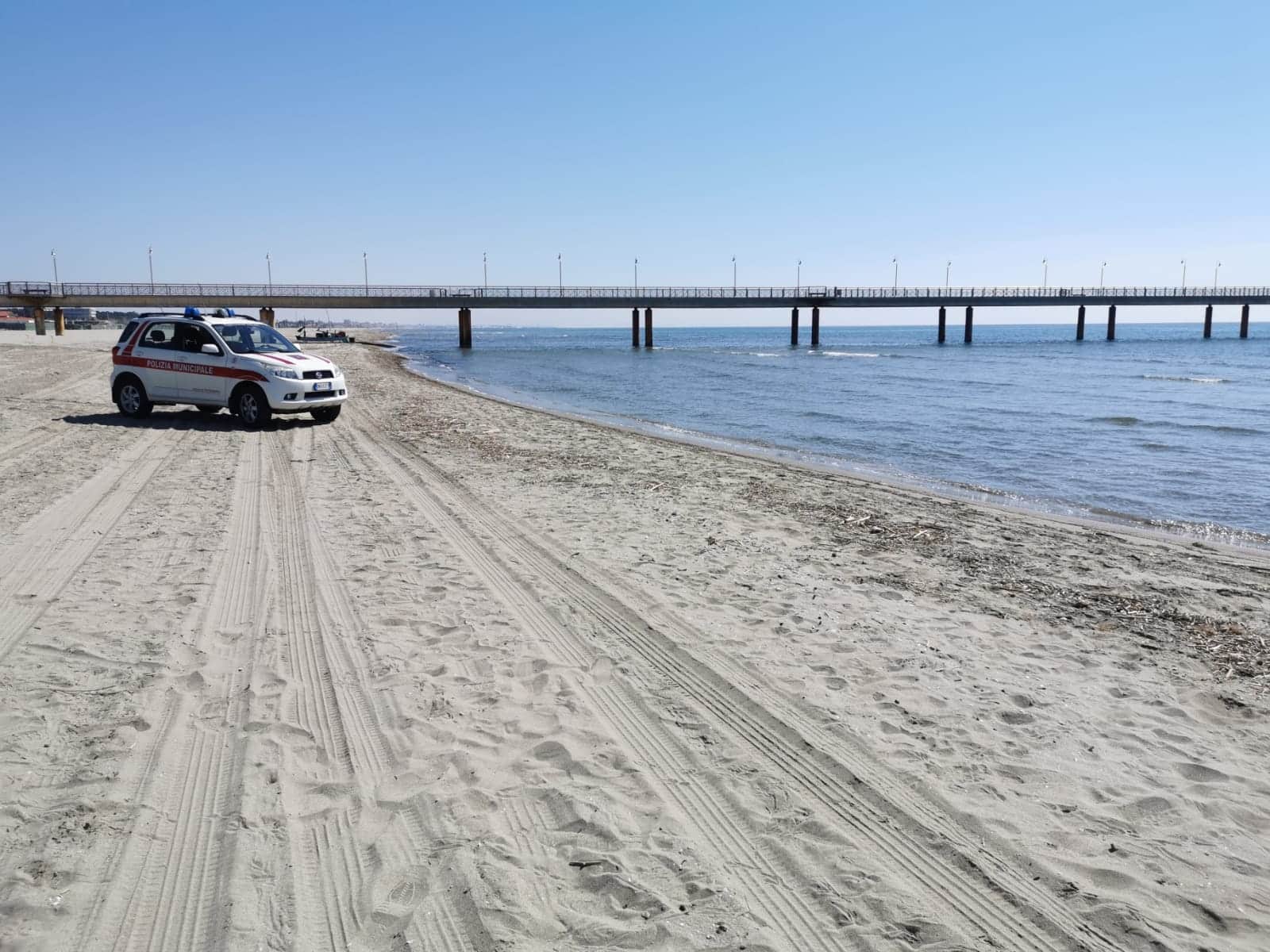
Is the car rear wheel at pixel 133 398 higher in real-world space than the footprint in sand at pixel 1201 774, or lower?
higher

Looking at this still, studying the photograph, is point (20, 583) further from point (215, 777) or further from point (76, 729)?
point (215, 777)

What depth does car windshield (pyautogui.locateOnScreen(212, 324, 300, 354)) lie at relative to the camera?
622 inches

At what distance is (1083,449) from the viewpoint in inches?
703

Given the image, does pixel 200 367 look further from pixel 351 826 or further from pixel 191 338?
pixel 351 826

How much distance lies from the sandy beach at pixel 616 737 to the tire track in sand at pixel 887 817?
0.06 ft

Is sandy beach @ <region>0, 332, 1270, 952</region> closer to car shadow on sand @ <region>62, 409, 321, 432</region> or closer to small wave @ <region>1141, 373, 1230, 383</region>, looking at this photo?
car shadow on sand @ <region>62, 409, 321, 432</region>

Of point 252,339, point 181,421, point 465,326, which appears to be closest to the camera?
point 252,339

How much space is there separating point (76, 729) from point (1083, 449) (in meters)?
18.5

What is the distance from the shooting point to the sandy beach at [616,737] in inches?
120

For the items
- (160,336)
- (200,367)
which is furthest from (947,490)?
(160,336)

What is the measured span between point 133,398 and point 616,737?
52.5 ft

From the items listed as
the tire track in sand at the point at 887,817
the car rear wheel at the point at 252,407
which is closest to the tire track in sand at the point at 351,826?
the tire track in sand at the point at 887,817

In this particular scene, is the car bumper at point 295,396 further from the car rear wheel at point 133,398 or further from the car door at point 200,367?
the car rear wheel at point 133,398

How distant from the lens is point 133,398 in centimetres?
1666
